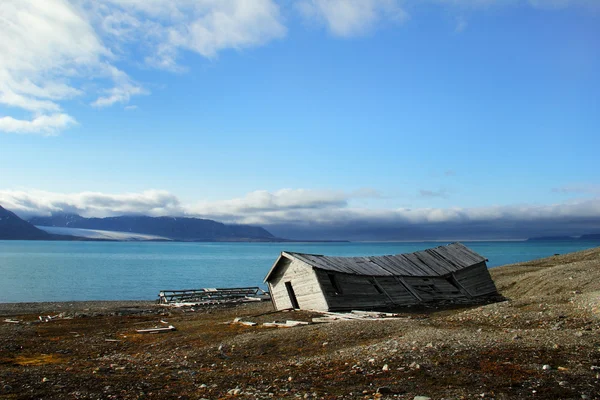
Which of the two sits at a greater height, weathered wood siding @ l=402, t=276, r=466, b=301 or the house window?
the house window

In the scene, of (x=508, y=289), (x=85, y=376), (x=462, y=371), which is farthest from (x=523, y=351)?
(x=508, y=289)

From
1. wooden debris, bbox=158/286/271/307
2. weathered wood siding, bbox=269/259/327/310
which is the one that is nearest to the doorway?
weathered wood siding, bbox=269/259/327/310

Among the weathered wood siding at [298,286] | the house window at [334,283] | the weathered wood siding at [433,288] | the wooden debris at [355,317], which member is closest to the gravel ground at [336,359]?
the wooden debris at [355,317]

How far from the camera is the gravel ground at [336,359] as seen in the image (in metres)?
10.7

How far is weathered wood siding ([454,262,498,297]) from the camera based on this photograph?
37000 millimetres

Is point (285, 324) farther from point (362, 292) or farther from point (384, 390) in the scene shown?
point (384, 390)

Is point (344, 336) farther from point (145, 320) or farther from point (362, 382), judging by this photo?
point (145, 320)

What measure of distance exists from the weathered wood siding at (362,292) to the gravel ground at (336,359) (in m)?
3.28

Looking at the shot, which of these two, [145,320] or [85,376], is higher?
[85,376]

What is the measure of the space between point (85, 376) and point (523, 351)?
12.6m

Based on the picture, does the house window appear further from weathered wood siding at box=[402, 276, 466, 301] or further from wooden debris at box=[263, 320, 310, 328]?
weathered wood siding at box=[402, 276, 466, 301]

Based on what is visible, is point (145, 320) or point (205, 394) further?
point (145, 320)

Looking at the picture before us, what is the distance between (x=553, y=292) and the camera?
30.9 metres

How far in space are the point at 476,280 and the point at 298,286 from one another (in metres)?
16.5
